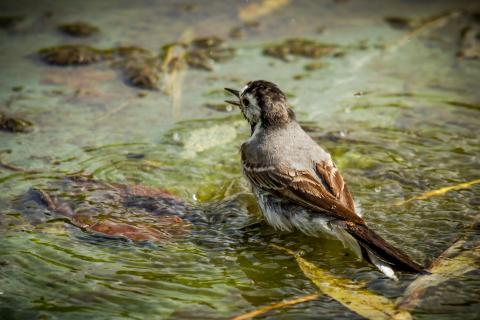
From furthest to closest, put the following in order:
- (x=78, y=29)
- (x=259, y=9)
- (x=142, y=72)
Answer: (x=259, y=9)
(x=78, y=29)
(x=142, y=72)

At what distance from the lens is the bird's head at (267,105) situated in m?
6.54

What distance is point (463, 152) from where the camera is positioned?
7051mm

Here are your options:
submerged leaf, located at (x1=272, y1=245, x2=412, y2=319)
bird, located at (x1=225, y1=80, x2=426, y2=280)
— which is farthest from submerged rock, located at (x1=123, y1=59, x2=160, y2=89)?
submerged leaf, located at (x1=272, y1=245, x2=412, y2=319)

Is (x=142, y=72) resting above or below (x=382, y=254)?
above

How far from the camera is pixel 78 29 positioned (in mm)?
9602

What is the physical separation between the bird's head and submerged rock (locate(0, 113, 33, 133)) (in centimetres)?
224

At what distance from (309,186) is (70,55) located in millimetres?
4336

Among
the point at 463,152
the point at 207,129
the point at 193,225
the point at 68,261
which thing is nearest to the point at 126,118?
the point at 207,129

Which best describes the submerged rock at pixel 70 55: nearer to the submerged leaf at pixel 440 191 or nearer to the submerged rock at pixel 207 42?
the submerged rock at pixel 207 42

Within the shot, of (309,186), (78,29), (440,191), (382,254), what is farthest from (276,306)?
(78,29)

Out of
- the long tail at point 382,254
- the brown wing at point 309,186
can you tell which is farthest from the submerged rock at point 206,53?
the long tail at point 382,254

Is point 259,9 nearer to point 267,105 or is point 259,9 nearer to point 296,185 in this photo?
point 267,105

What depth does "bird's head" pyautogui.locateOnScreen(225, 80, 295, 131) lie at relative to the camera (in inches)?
258

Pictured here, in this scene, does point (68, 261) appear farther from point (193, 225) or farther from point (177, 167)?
point (177, 167)
